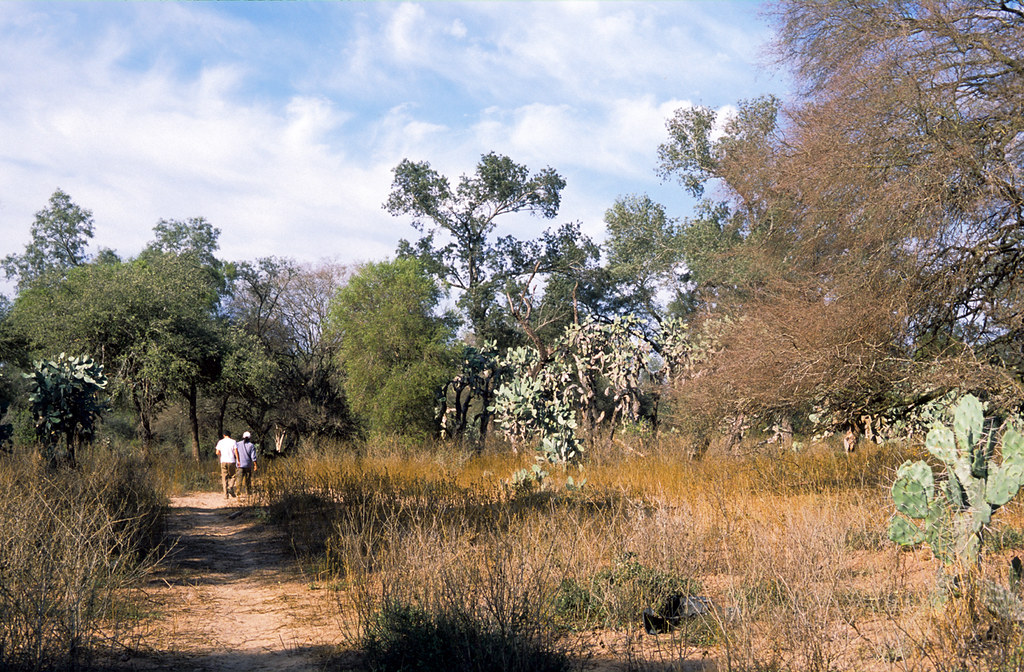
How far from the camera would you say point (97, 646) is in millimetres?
5262

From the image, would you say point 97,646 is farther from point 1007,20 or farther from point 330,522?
point 1007,20

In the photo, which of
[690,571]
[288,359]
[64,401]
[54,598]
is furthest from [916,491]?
[288,359]

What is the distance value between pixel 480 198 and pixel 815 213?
24.9 m

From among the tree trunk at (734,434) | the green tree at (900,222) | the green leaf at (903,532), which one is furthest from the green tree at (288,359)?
the green leaf at (903,532)

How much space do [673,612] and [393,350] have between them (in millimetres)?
17394

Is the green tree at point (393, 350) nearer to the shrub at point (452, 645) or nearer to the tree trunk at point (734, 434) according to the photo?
the tree trunk at point (734, 434)

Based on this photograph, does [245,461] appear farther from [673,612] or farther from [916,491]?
[916,491]

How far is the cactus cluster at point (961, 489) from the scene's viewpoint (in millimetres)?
5695

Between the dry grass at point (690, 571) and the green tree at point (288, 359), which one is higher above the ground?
the green tree at point (288, 359)

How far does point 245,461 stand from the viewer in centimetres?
1553

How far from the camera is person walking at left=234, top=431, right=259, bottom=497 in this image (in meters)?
15.4

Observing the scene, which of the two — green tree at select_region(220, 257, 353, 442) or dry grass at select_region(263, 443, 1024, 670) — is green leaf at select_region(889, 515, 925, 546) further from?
green tree at select_region(220, 257, 353, 442)

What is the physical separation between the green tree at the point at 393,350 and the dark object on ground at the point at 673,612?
53.0 feet

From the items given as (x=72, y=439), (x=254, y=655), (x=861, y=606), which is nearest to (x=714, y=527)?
(x=861, y=606)
